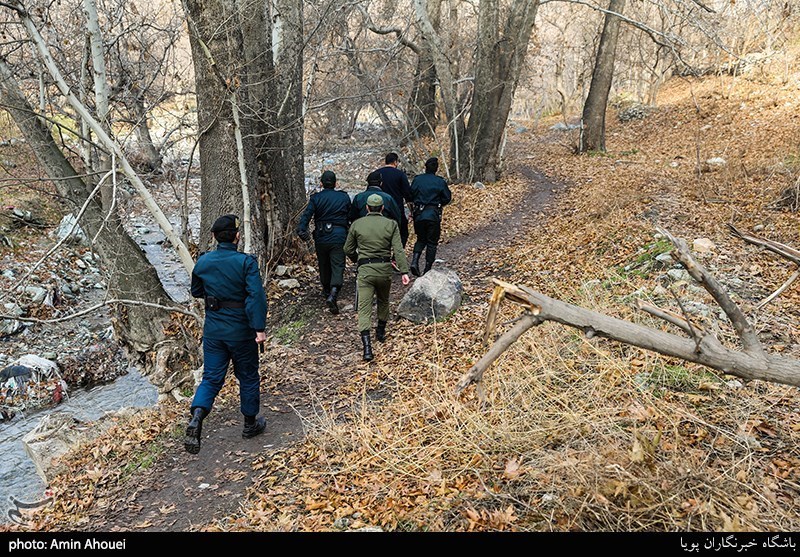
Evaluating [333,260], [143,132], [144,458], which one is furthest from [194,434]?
[143,132]

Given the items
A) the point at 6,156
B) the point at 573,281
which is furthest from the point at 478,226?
the point at 6,156

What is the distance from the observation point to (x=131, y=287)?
765 centimetres

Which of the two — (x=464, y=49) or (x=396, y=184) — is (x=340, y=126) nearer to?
(x=464, y=49)

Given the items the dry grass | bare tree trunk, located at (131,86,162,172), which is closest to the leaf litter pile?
the dry grass

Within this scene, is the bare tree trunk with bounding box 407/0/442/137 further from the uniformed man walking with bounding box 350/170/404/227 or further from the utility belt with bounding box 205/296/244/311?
the utility belt with bounding box 205/296/244/311

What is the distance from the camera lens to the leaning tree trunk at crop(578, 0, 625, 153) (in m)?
16.9

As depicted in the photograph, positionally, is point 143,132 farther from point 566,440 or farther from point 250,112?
point 566,440

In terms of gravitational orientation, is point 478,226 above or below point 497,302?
below

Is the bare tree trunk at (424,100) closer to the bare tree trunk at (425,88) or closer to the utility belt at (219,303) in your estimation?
the bare tree trunk at (425,88)

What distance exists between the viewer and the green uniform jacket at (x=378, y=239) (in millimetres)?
6461

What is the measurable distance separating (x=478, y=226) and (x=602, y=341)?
271 inches

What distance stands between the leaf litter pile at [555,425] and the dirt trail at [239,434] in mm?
68

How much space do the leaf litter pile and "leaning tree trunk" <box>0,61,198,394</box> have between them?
4.68 ft
